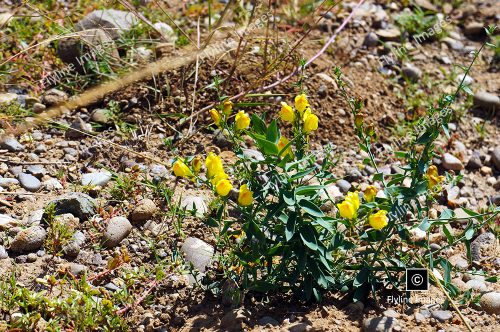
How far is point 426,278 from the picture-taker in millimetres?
2961

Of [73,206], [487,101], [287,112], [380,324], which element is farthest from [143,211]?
[487,101]

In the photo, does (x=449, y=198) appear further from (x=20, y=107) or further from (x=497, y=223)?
(x=20, y=107)

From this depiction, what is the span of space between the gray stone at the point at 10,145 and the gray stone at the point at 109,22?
3.25 feet

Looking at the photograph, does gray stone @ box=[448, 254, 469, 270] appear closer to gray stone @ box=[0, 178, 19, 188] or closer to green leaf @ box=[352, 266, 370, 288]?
green leaf @ box=[352, 266, 370, 288]

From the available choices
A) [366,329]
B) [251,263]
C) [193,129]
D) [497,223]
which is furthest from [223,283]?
[497,223]

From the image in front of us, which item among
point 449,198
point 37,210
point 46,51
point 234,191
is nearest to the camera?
point 37,210

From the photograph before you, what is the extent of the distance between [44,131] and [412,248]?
2.08 metres

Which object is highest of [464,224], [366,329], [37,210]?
[37,210]

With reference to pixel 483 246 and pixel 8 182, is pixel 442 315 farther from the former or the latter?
pixel 8 182

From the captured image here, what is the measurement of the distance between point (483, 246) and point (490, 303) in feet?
1.81

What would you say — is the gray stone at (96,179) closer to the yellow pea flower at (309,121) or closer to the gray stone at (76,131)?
the gray stone at (76,131)

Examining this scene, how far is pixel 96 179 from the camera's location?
361cm

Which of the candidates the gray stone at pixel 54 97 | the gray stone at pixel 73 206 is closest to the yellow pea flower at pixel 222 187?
the gray stone at pixel 73 206

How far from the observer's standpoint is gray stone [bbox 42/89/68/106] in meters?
4.13
